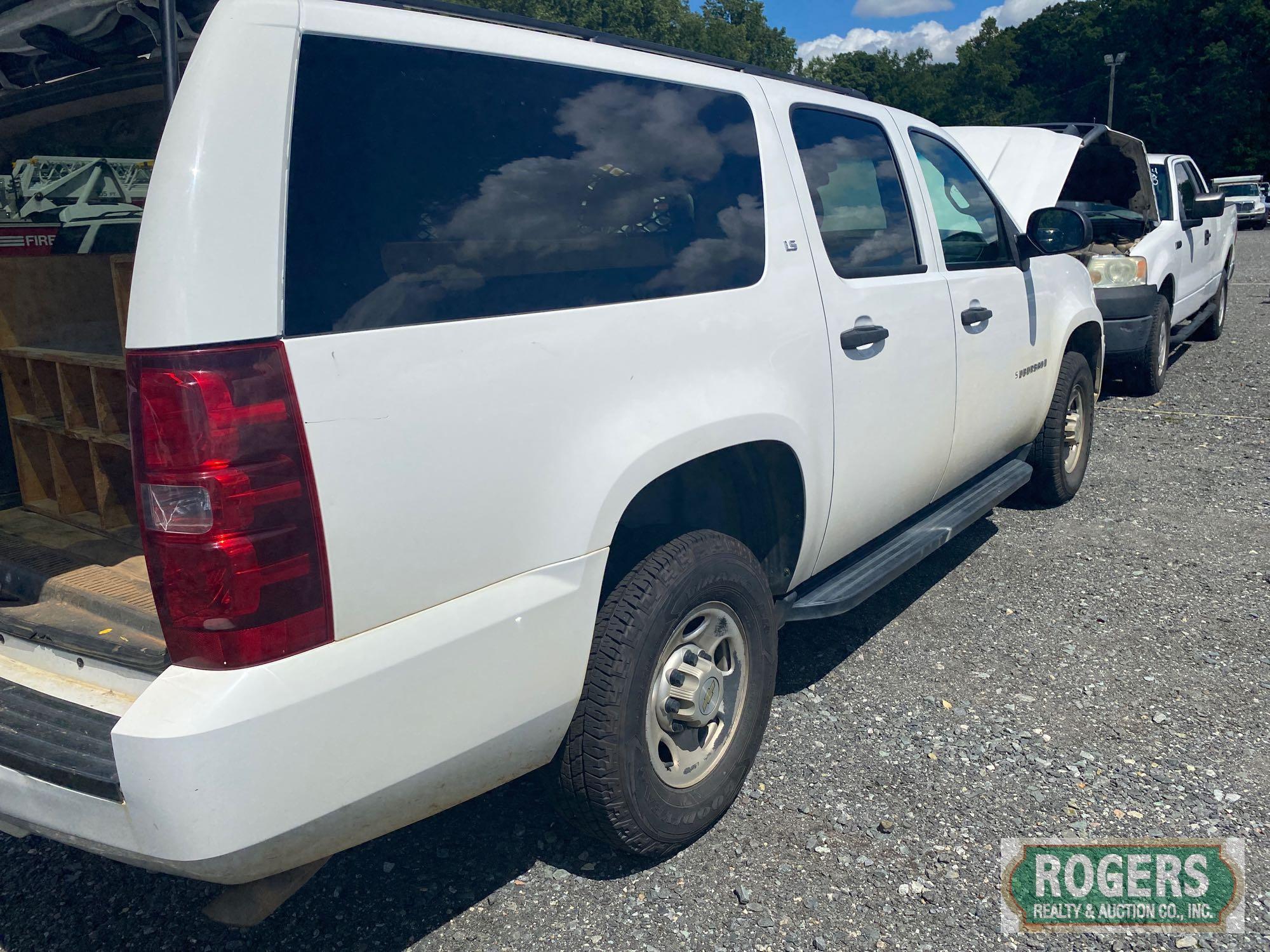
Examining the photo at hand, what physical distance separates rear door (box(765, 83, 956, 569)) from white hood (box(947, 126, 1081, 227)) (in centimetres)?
299

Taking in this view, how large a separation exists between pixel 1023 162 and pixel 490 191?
18.8ft

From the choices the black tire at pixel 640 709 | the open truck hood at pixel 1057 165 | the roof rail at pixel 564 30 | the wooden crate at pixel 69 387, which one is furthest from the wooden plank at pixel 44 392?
the open truck hood at pixel 1057 165

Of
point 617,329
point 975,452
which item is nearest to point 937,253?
point 975,452

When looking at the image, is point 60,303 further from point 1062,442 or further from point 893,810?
point 1062,442

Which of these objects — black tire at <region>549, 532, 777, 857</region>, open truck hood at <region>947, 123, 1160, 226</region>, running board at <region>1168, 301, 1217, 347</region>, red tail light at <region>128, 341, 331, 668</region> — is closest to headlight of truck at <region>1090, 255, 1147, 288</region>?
open truck hood at <region>947, 123, 1160, 226</region>

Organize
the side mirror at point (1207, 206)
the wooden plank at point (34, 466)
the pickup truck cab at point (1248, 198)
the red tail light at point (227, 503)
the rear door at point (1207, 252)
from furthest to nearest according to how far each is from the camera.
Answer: the pickup truck cab at point (1248, 198)
the rear door at point (1207, 252)
the side mirror at point (1207, 206)
the wooden plank at point (34, 466)
the red tail light at point (227, 503)

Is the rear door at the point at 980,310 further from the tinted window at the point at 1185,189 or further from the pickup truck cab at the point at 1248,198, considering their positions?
the pickup truck cab at the point at 1248,198

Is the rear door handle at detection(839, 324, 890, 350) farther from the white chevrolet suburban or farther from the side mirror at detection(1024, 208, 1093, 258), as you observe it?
the side mirror at detection(1024, 208, 1093, 258)

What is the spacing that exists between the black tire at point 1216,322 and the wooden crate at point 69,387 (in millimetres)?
10672

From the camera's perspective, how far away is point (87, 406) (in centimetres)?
334

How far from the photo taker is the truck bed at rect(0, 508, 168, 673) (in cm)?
215

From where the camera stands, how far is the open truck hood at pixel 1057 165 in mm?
6562

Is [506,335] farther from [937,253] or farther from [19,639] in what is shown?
[937,253]
